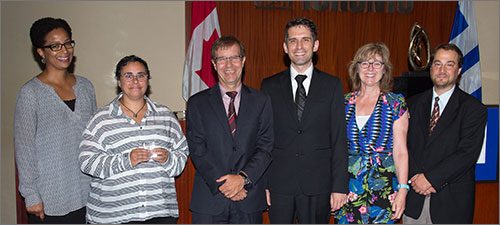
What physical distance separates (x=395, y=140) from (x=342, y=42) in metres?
3.23

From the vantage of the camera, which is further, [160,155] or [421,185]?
[421,185]

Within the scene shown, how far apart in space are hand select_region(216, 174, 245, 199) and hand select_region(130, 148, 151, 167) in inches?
17.6

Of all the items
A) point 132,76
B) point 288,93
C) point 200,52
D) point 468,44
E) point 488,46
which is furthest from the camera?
point 488,46

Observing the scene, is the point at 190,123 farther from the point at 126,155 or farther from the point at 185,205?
the point at 185,205

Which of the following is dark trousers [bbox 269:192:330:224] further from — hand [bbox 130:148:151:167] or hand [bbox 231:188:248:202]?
hand [bbox 130:148:151:167]

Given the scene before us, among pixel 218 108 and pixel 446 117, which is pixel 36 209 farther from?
pixel 446 117

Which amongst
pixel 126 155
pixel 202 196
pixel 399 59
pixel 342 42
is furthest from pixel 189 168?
pixel 399 59

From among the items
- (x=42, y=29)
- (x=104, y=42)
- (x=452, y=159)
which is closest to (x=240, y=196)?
(x=452, y=159)

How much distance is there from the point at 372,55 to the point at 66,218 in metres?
2.08

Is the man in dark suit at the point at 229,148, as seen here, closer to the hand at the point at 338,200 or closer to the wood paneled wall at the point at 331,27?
the hand at the point at 338,200

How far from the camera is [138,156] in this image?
8.14ft

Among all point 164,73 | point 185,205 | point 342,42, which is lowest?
point 185,205

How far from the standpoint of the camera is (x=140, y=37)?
5465 mm

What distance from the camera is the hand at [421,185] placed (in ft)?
9.31
